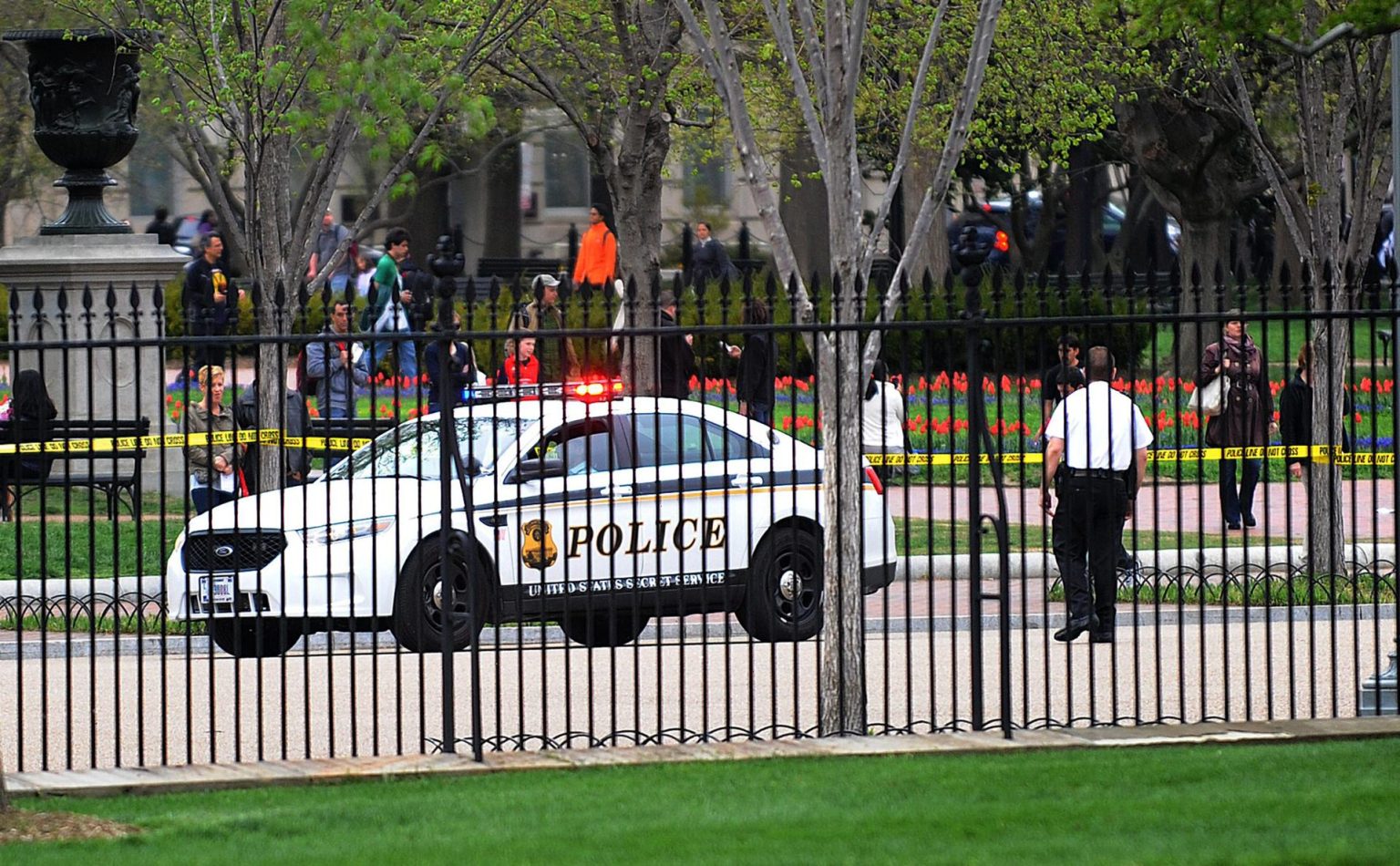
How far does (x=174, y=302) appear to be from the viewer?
2852 cm

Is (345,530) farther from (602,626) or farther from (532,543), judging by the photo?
(602,626)

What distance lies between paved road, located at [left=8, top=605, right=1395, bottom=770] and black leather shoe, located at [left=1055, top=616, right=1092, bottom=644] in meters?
0.15

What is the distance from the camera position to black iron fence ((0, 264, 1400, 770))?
858cm

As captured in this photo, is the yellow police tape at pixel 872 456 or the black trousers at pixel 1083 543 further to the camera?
the black trousers at pixel 1083 543

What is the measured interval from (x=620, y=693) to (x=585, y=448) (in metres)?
1.54

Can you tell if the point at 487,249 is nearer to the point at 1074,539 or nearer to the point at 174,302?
the point at 174,302

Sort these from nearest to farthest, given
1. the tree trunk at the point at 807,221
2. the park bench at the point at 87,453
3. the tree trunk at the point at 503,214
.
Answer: the park bench at the point at 87,453 → the tree trunk at the point at 807,221 → the tree trunk at the point at 503,214

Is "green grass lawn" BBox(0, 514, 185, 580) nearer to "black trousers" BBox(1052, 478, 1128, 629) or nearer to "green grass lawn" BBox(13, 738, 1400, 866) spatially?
"black trousers" BBox(1052, 478, 1128, 629)

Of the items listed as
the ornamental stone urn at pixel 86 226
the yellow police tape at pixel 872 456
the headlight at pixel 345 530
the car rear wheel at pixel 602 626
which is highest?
the ornamental stone urn at pixel 86 226

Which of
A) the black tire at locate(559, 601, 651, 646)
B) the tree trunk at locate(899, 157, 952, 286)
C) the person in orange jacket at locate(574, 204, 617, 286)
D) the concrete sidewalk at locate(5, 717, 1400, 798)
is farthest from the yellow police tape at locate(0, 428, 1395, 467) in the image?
the tree trunk at locate(899, 157, 952, 286)

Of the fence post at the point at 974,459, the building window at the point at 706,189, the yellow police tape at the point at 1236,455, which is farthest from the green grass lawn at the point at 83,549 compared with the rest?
the building window at the point at 706,189

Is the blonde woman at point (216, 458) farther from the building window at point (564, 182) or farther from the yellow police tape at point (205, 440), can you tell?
the building window at point (564, 182)

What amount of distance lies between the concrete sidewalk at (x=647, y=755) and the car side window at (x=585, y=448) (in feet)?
3.79

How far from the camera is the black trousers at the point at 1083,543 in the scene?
37.5ft
